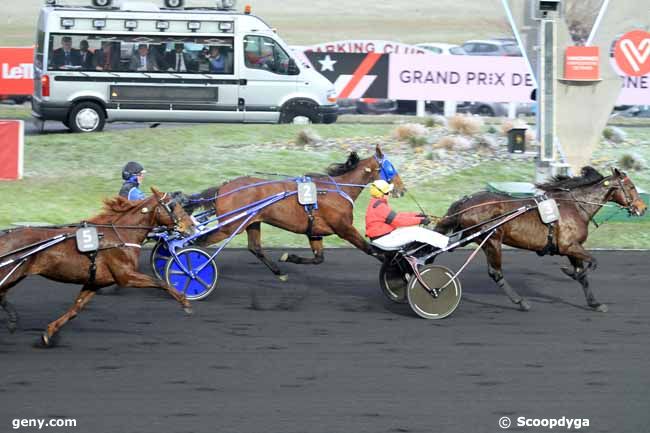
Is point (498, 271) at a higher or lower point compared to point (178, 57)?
lower

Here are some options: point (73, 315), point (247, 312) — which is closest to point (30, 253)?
point (73, 315)

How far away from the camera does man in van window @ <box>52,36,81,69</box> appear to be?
2111 centimetres

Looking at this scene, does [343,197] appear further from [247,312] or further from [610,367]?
[610,367]

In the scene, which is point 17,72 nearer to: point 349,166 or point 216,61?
point 216,61

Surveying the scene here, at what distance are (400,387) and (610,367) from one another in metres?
1.90

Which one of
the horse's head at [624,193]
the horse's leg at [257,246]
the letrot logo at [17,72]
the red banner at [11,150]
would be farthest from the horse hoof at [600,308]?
the letrot logo at [17,72]

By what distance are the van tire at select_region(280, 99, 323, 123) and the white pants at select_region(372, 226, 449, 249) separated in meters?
12.4

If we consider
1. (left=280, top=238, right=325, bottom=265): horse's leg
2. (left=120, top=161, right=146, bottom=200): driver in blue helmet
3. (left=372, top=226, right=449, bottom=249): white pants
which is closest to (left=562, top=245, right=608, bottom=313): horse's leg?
(left=372, top=226, right=449, bottom=249): white pants

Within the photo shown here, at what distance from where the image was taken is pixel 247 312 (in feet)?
33.9

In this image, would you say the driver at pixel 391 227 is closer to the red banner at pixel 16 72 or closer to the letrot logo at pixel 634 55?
the letrot logo at pixel 634 55

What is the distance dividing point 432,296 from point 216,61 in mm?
12578

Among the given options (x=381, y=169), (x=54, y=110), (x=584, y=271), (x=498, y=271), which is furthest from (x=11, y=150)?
(x=584, y=271)

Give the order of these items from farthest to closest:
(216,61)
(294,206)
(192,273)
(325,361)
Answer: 1. (216,61)
2. (294,206)
3. (192,273)
4. (325,361)

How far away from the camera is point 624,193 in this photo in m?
10.7
